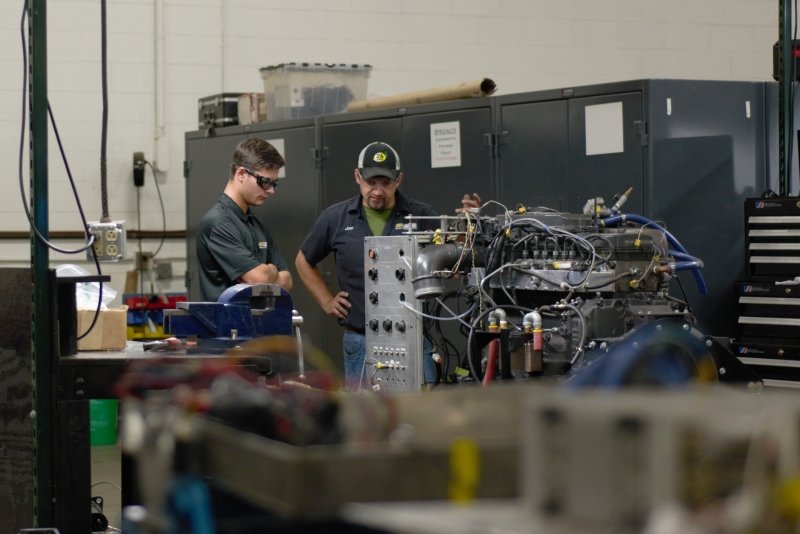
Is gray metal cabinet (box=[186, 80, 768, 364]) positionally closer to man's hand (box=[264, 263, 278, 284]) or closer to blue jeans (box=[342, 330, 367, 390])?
blue jeans (box=[342, 330, 367, 390])

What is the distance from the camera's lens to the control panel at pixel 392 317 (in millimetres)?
4332

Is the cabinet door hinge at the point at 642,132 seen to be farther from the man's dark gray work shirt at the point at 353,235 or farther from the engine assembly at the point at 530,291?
the man's dark gray work shirt at the point at 353,235

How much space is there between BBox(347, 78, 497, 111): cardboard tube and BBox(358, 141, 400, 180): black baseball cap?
884 mm

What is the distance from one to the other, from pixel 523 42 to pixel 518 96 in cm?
240

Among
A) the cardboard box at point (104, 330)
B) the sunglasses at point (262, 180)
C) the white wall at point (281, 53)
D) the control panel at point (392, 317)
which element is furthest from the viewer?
the white wall at point (281, 53)

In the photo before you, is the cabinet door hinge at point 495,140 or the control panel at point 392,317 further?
the cabinet door hinge at point 495,140

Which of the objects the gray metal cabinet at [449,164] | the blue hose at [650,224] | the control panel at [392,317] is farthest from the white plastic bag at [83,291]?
the gray metal cabinet at [449,164]

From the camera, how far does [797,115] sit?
18.2 feet

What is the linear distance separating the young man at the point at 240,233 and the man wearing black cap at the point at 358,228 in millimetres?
425

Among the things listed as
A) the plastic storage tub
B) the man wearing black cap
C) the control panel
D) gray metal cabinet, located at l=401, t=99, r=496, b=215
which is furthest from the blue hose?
the plastic storage tub

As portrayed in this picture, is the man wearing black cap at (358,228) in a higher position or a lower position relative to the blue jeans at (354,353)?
higher

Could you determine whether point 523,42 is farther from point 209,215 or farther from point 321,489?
point 321,489

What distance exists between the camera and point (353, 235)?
531 cm

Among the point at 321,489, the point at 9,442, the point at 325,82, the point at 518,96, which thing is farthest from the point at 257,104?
the point at 321,489
